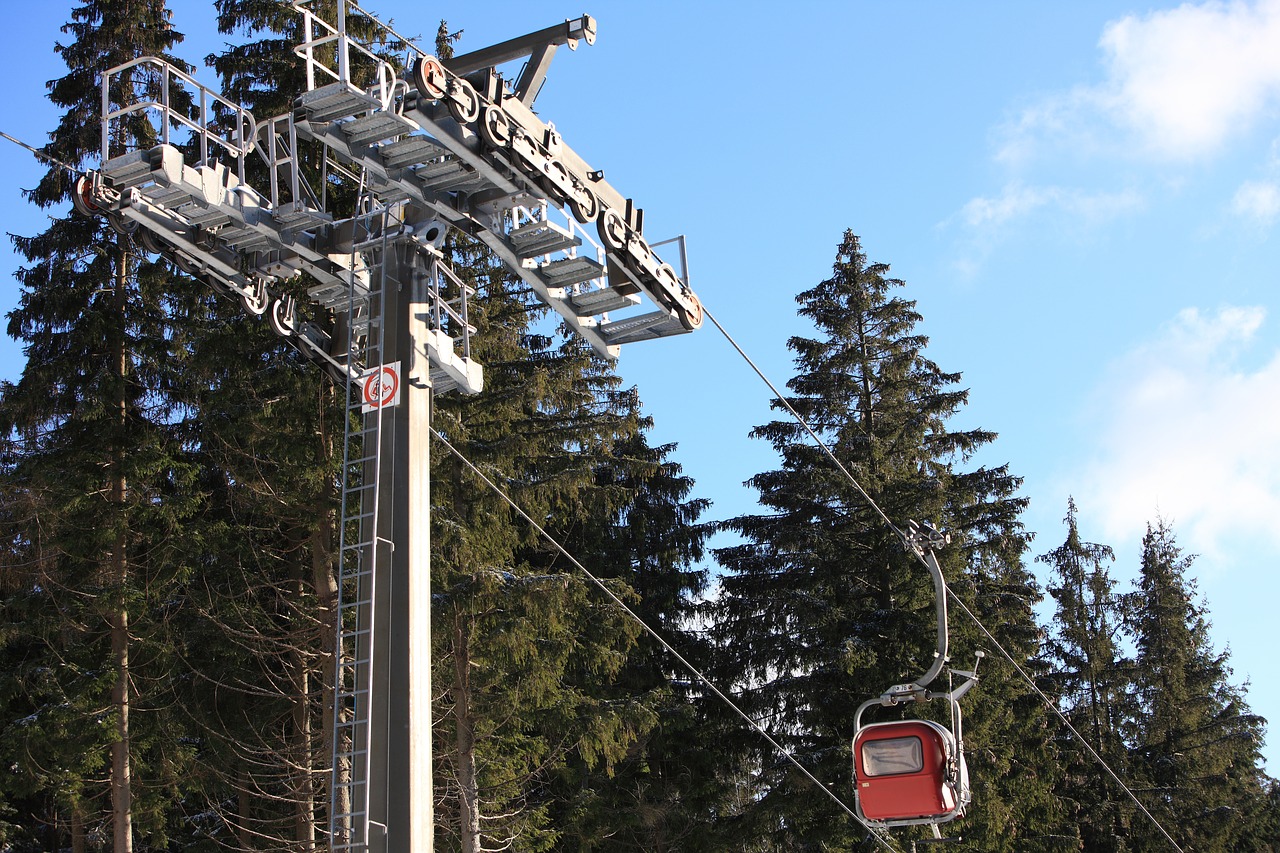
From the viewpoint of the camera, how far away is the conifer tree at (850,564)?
24234 mm

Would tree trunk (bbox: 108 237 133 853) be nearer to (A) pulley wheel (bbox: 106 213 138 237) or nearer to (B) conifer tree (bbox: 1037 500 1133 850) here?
(A) pulley wheel (bbox: 106 213 138 237)

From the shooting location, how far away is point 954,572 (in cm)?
2458

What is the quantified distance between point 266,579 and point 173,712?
12.4ft

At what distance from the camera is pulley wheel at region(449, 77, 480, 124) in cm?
801

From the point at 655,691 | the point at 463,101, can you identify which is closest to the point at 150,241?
the point at 463,101

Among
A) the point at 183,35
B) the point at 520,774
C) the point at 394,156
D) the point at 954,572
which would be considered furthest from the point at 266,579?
the point at 954,572

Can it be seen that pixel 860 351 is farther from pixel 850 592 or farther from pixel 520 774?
pixel 520 774

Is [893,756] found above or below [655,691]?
below

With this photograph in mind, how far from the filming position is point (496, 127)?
830 cm

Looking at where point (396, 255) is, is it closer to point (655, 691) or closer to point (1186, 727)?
point (655, 691)

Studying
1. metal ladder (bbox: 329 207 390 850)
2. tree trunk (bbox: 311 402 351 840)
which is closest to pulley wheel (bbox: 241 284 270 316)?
metal ladder (bbox: 329 207 390 850)

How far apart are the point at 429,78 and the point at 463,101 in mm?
307

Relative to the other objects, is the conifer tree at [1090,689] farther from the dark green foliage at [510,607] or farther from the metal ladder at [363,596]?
the metal ladder at [363,596]

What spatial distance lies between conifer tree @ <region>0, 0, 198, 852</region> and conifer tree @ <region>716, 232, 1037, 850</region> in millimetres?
10761
